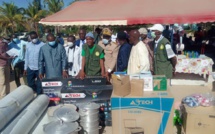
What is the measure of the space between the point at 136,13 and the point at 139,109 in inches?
171

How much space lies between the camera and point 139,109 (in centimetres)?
345

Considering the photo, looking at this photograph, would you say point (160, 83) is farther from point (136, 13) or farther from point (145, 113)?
point (136, 13)

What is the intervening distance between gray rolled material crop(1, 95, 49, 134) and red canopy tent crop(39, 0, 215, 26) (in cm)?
370

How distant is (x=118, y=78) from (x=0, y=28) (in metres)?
26.6

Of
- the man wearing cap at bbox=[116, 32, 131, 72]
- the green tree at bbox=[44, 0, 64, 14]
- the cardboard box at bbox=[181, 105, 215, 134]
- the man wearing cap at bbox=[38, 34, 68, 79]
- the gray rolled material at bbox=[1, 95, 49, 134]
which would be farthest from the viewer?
the green tree at bbox=[44, 0, 64, 14]

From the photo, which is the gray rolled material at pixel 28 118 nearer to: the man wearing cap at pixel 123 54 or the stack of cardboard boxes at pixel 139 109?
the stack of cardboard boxes at pixel 139 109

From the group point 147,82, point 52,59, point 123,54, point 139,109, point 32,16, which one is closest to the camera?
point 139,109

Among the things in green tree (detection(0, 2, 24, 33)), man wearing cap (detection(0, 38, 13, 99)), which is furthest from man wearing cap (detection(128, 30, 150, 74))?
green tree (detection(0, 2, 24, 33))

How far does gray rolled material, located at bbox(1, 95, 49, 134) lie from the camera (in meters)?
2.93

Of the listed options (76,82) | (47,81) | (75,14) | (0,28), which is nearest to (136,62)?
(76,82)

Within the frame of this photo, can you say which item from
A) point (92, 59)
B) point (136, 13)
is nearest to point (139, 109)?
point (92, 59)

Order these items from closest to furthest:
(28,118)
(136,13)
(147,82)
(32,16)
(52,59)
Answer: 1. (28,118)
2. (147,82)
3. (52,59)
4. (136,13)
5. (32,16)

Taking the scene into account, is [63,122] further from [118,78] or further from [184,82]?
[184,82]

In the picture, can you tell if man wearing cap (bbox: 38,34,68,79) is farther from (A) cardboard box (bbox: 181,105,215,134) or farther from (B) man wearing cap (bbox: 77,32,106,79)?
(A) cardboard box (bbox: 181,105,215,134)
